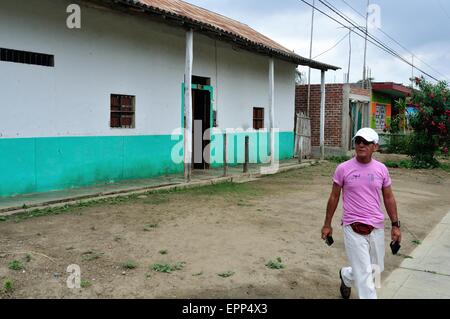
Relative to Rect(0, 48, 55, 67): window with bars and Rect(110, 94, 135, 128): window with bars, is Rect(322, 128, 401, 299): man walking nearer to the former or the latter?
Rect(0, 48, 55, 67): window with bars

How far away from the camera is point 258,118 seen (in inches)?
605

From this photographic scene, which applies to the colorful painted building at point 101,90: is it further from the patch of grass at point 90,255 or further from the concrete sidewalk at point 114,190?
the patch of grass at point 90,255

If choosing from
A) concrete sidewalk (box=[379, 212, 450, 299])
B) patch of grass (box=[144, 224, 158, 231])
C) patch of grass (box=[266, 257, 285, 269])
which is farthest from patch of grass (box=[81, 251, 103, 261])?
concrete sidewalk (box=[379, 212, 450, 299])

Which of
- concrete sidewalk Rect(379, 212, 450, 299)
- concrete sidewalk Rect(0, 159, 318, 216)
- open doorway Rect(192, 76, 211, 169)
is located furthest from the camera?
open doorway Rect(192, 76, 211, 169)

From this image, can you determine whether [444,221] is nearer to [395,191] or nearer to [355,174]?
[395,191]

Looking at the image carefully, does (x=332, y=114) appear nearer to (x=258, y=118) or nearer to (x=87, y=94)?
(x=258, y=118)

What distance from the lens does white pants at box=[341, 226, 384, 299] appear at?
3789 millimetres

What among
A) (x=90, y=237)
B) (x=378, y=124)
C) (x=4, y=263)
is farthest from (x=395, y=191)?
(x=378, y=124)

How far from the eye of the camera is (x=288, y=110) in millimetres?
16984

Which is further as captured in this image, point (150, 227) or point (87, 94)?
point (87, 94)

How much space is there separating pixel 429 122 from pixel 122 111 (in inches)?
416

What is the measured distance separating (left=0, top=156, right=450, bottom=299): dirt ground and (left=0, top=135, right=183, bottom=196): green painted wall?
142 cm

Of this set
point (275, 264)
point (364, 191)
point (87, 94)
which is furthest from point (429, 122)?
point (364, 191)
